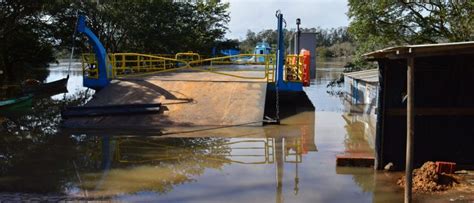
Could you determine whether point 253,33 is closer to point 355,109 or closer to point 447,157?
point 355,109

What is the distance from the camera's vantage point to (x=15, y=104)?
1875cm

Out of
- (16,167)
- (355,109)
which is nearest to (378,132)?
(16,167)

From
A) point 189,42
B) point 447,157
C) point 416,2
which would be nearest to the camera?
point 447,157

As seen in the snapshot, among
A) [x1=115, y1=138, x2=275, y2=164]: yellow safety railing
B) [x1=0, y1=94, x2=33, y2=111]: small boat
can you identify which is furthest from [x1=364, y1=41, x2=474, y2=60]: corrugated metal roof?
[x1=0, y1=94, x2=33, y2=111]: small boat

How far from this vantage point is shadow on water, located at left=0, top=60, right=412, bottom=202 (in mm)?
7570

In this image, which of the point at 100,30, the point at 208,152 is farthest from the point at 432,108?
the point at 100,30

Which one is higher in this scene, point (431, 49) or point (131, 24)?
point (131, 24)

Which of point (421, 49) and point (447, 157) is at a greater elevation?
point (421, 49)

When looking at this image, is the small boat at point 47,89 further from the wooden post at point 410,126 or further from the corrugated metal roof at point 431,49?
the wooden post at point 410,126

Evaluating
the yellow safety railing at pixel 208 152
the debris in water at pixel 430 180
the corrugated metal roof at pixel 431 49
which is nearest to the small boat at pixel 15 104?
the yellow safety railing at pixel 208 152

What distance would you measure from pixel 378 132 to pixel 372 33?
52.9 feet

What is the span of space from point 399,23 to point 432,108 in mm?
16034

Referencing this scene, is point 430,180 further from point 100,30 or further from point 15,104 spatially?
point 100,30

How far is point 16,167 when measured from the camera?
30.6 feet
